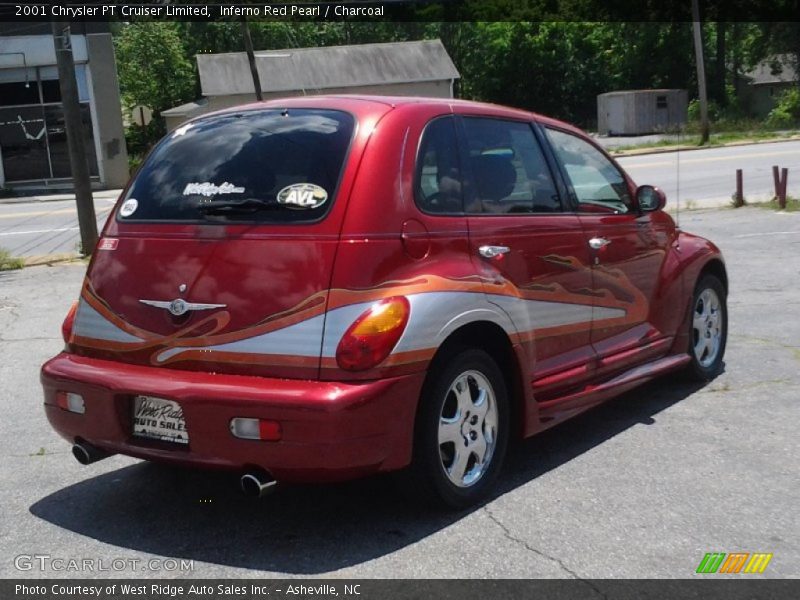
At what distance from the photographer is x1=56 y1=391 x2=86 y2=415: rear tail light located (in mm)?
4406

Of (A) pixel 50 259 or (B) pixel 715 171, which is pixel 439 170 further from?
(B) pixel 715 171

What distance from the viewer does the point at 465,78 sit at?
71.2 metres

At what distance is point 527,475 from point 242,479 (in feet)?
5.39

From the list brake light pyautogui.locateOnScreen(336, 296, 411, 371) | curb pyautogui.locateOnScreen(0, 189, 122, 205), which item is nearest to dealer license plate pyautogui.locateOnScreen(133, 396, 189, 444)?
brake light pyautogui.locateOnScreen(336, 296, 411, 371)

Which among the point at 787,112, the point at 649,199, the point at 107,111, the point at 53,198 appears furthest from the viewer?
the point at 787,112

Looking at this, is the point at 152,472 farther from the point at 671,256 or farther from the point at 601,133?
the point at 601,133

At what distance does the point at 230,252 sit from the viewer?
422 cm

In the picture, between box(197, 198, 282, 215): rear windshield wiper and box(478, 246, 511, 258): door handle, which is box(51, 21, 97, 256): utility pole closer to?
box(197, 198, 282, 215): rear windshield wiper

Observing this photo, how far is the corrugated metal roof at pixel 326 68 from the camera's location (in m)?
49.9

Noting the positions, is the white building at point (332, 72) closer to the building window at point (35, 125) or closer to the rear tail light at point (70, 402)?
the building window at point (35, 125)

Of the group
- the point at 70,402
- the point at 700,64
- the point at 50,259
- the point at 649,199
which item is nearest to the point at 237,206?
the point at 70,402

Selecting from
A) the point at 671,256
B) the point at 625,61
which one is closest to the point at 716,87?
the point at 625,61

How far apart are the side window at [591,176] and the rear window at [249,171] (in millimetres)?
1603

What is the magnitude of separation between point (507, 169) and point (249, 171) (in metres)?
1.39
